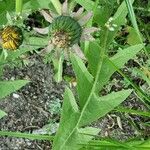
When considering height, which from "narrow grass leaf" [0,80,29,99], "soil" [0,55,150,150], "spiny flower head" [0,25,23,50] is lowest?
"soil" [0,55,150,150]

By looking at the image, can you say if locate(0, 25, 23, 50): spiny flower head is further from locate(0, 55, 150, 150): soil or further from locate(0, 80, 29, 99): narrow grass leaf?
locate(0, 55, 150, 150): soil

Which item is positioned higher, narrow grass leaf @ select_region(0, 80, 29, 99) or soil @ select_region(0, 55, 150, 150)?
narrow grass leaf @ select_region(0, 80, 29, 99)

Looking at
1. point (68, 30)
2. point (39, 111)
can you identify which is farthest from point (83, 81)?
point (39, 111)

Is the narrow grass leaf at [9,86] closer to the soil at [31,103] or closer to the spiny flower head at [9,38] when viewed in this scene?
the spiny flower head at [9,38]

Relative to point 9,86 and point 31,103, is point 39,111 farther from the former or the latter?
point 9,86

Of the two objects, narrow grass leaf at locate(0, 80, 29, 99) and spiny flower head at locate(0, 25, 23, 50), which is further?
narrow grass leaf at locate(0, 80, 29, 99)

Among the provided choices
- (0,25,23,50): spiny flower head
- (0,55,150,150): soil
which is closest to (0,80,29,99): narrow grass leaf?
(0,25,23,50): spiny flower head

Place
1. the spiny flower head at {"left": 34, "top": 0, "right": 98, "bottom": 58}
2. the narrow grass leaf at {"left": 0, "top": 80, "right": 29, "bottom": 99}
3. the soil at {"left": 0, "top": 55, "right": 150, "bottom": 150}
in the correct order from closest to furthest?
the spiny flower head at {"left": 34, "top": 0, "right": 98, "bottom": 58} < the narrow grass leaf at {"left": 0, "top": 80, "right": 29, "bottom": 99} < the soil at {"left": 0, "top": 55, "right": 150, "bottom": 150}
